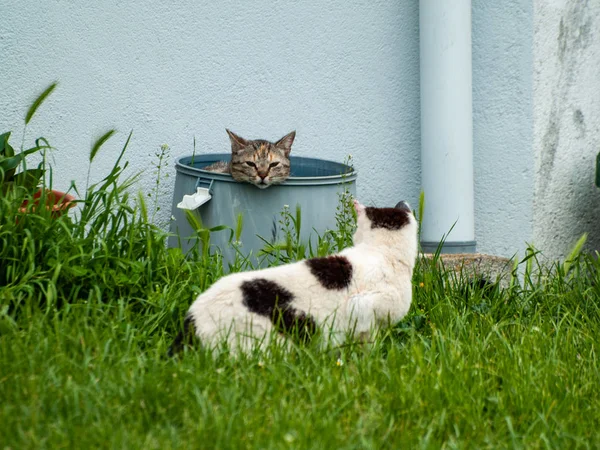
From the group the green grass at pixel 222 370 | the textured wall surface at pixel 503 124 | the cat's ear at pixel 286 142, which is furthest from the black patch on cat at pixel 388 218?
the textured wall surface at pixel 503 124

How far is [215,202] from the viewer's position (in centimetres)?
420

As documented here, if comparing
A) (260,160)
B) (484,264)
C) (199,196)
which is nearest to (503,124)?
(484,264)

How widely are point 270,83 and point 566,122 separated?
6.51 feet

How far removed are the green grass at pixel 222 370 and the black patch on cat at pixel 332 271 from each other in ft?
0.76

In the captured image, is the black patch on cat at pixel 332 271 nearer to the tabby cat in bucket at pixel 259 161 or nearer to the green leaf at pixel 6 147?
the tabby cat in bucket at pixel 259 161

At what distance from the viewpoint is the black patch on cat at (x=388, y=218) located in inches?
123

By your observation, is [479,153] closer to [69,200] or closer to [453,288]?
[453,288]

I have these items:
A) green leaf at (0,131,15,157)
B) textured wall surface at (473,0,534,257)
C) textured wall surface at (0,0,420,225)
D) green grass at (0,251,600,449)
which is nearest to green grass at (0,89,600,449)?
green grass at (0,251,600,449)

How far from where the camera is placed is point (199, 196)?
4.14 metres

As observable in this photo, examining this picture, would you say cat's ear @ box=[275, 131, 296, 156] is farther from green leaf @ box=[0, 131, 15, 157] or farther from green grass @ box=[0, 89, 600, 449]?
→ green leaf @ box=[0, 131, 15, 157]

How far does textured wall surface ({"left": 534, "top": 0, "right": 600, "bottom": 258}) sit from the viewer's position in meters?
5.16

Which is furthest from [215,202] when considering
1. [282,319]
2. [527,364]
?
[527,364]

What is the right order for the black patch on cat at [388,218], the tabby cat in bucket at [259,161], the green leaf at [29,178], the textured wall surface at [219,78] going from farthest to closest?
1. the textured wall surface at [219,78]
2. the tabby cat in bucket at [259,161]
3. the green leaf at [29,178]
4. the black patch on cat at [388,218]

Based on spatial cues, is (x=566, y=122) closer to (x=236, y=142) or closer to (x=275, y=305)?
(x=236, y=142)
